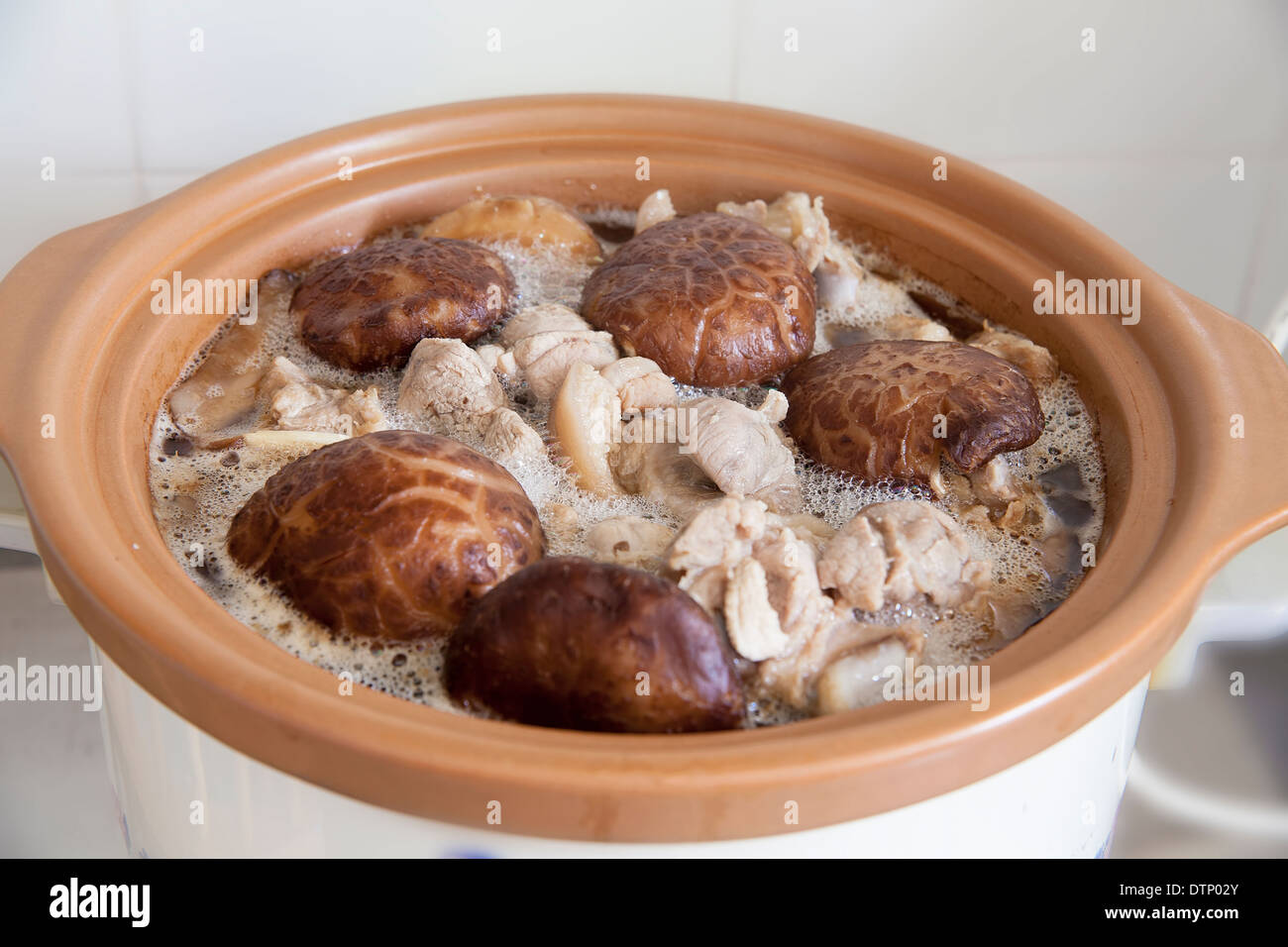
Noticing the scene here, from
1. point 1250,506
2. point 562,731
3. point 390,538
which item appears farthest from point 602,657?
point 1250,506

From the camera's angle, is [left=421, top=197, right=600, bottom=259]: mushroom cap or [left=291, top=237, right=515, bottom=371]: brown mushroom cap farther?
[left=421, top=197, right=600, bottom=259]: mushroom cap

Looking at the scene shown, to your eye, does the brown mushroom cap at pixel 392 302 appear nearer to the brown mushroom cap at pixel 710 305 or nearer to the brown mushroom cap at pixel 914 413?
the brown mushroom cap at pixel 710 305

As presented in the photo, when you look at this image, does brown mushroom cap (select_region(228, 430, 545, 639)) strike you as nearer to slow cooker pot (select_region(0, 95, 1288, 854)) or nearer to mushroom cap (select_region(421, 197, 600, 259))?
slow cooker pot (select_region(0, 95, 1288, 854))

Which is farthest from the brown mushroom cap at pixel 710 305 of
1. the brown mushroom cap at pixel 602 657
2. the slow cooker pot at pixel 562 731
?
the brown mushroom cap at pixel 602 657

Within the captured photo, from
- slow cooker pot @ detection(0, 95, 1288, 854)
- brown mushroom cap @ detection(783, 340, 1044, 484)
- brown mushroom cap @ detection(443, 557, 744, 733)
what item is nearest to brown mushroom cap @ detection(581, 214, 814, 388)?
brown mushroom cap @ detection(783, 340, 1044, 484)

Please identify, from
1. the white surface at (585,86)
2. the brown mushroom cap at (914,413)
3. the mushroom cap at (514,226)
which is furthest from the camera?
the white surface at (585,86)

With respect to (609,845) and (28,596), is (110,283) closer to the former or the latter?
(609,845)
